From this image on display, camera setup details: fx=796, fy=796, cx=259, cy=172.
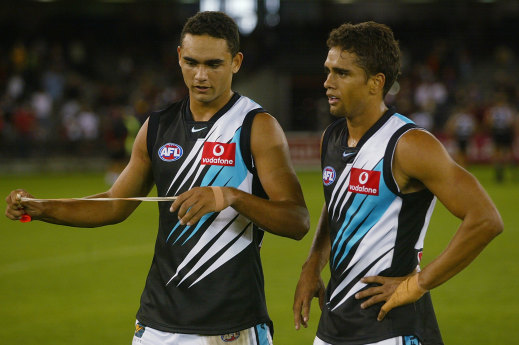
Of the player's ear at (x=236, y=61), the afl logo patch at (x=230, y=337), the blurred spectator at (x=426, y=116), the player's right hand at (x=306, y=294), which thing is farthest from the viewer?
the blurred spectator at (x=426, y=116)

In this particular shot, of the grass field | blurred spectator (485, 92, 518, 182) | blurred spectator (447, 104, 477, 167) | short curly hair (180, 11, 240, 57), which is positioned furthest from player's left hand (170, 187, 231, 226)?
blurred spectator (447, 104, 477, 167)

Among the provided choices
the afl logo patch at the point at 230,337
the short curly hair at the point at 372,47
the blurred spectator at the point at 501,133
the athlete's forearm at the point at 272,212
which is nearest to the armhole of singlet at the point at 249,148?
the athlete's forearm at the point at 272,212

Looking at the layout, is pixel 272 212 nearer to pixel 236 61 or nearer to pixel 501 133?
pixel 236 61

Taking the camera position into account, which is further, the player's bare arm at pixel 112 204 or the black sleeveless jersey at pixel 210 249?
the player's bare arm at pixel 112 204

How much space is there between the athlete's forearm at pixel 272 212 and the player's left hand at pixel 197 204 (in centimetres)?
7

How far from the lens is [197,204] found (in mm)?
3490

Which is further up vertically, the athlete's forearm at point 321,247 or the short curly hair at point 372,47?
the short curly hair at point 372,47

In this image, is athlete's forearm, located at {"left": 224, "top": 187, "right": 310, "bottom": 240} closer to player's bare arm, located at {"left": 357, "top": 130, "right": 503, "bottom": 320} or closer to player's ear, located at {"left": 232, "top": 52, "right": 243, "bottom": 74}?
player's bare arm, located at {"left": 357, "top": 130, "right": 503, "bottom": 320}

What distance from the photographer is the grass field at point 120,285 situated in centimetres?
764

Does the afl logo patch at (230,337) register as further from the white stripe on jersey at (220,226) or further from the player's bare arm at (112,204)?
the player's bare arm at (112,204)

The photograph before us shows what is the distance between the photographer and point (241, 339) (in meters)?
3.84

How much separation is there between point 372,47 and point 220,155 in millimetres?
890

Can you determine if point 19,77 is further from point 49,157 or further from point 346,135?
point 346,135

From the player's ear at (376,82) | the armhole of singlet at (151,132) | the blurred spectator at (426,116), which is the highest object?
the blurred spectator at (426,116)
